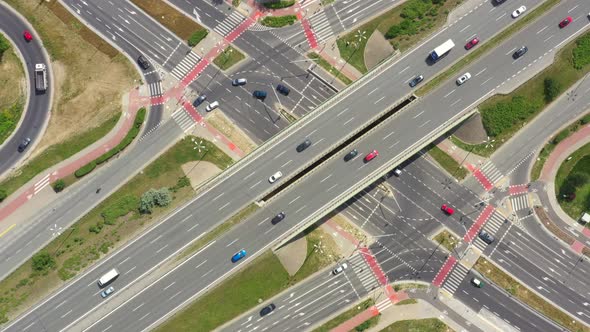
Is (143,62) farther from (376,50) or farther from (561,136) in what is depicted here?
(561,136)

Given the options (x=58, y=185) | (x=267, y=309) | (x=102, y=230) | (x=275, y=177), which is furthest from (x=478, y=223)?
(x=58, y=185)

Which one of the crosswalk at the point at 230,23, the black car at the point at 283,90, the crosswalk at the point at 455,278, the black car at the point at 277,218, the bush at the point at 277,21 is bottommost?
the crosswalk at the point at 455,278

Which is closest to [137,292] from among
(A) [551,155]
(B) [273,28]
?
(B) [273,28]

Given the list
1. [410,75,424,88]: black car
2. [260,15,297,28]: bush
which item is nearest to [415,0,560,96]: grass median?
[410,75,424,88]: black car

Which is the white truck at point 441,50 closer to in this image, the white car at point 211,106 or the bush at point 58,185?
the white car at point 211,106

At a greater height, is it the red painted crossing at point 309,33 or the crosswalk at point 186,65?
the crosswalk at point 186,65

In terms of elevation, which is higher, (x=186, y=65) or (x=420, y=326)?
(x=186, y=65)

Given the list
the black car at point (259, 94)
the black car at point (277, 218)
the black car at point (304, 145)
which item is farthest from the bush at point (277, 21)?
the black car at point (277, 218)
